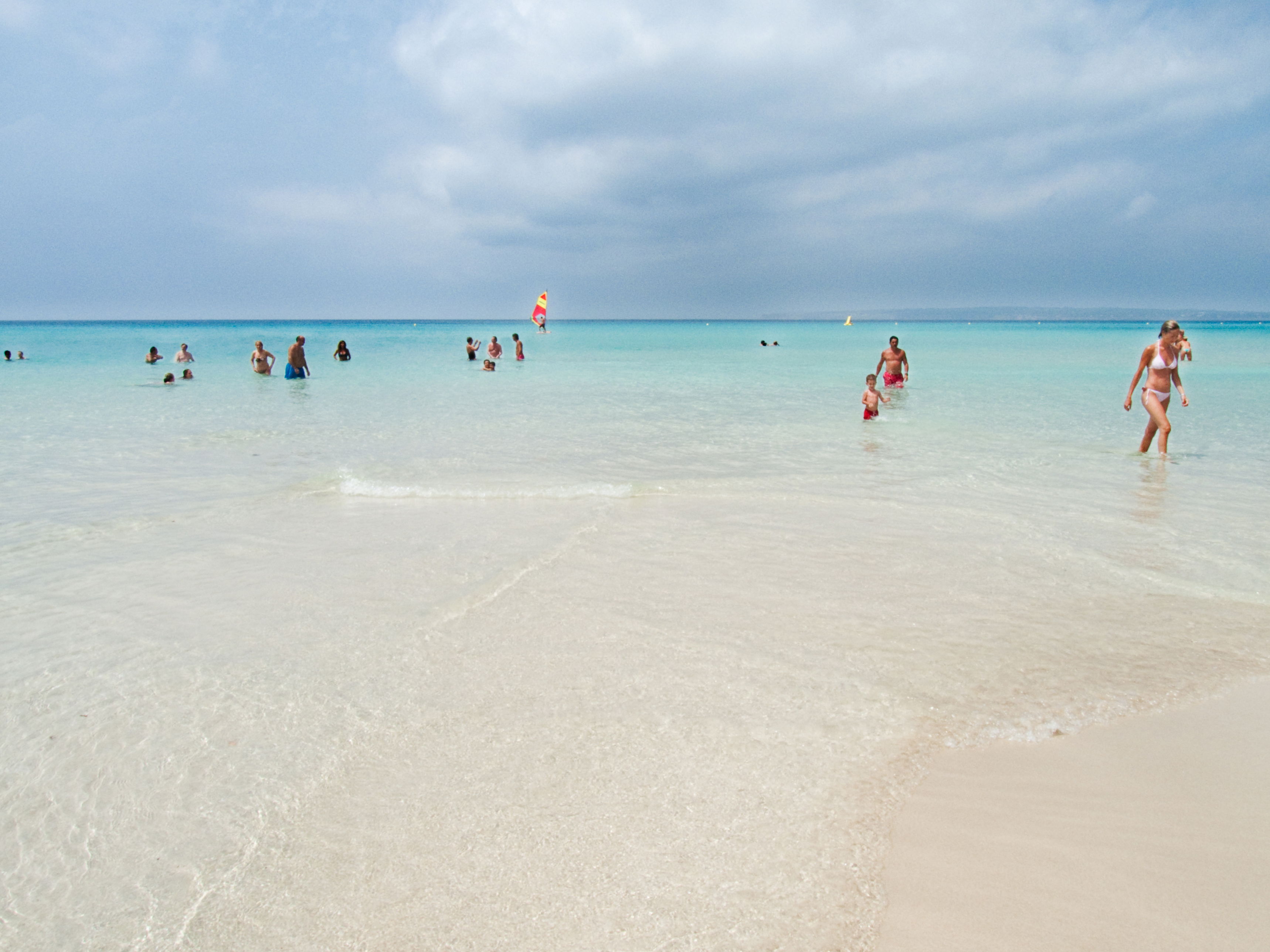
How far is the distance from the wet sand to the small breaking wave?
5183 mm

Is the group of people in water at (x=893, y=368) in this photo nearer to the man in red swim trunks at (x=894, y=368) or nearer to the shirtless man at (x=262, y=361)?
the man in red swim trunks at (x=894, y=368)

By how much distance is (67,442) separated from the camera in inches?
446

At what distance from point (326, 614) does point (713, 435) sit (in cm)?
830

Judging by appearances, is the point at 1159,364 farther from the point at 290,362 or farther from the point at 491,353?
the point at 491,353

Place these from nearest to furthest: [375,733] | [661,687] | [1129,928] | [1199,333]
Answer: [1129,928] → [375,733] → [661,687] → [1199,333]

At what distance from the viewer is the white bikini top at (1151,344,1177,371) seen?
10.1 m

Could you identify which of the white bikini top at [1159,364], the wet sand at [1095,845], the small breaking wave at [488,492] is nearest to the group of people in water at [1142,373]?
the white bikini top at [1159,364]

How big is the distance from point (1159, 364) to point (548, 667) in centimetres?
994

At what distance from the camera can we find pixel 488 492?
8102mm

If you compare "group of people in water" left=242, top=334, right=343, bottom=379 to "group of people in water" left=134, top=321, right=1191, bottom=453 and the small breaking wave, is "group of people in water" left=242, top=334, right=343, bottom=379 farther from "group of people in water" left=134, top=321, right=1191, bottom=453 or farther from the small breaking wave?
the small breaking wave

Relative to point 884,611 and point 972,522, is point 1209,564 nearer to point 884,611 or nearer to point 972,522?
point 972,522

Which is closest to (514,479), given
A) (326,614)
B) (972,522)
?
(326,614)

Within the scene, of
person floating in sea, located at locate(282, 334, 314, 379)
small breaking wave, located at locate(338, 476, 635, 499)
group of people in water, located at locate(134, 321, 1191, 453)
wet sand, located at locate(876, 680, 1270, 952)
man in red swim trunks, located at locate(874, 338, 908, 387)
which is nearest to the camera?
wet sand, located at locate(876, 680, 1270, 952)

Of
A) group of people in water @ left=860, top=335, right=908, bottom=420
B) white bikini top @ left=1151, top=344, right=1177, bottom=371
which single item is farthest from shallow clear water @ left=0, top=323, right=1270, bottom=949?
group of people in water @ left=860, top=335, right=908, bottom=420
